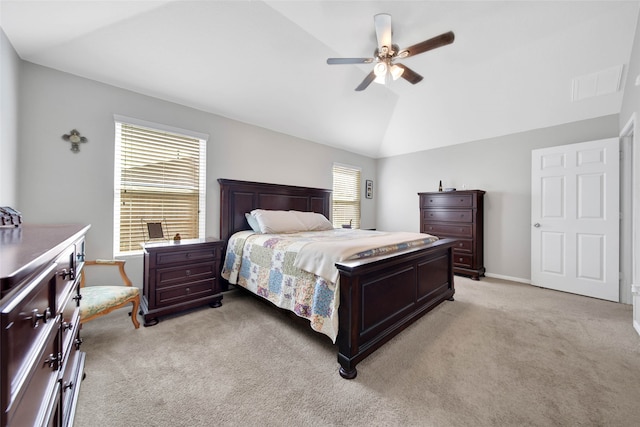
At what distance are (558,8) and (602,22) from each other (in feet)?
1.96

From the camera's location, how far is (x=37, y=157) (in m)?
2.35

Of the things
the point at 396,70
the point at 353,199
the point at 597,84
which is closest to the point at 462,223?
the point at 353,199

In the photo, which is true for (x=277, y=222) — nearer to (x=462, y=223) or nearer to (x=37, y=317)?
(x=37, y=317)

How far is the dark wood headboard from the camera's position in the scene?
348cm

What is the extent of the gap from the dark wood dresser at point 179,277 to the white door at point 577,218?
4563mm

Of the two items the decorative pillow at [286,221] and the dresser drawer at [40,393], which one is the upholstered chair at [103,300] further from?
the decorative pillow at [286,221]

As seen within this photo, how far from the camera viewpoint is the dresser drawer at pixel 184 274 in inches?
101

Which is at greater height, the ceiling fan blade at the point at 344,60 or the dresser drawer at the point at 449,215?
the ceiling fan blade at the point at 344,60

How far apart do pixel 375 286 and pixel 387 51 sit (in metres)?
2.24

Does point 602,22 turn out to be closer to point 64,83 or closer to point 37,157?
point 64,83

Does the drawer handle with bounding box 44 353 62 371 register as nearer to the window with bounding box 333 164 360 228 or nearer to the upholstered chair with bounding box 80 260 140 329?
the upholstered chair with bounding box 80 260 140 329

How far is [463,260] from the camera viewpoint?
4.27 m

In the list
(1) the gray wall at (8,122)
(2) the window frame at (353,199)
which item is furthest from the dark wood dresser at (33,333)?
(2) the window frame at (353,199)

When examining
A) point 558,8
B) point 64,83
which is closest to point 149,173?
point 64,83
